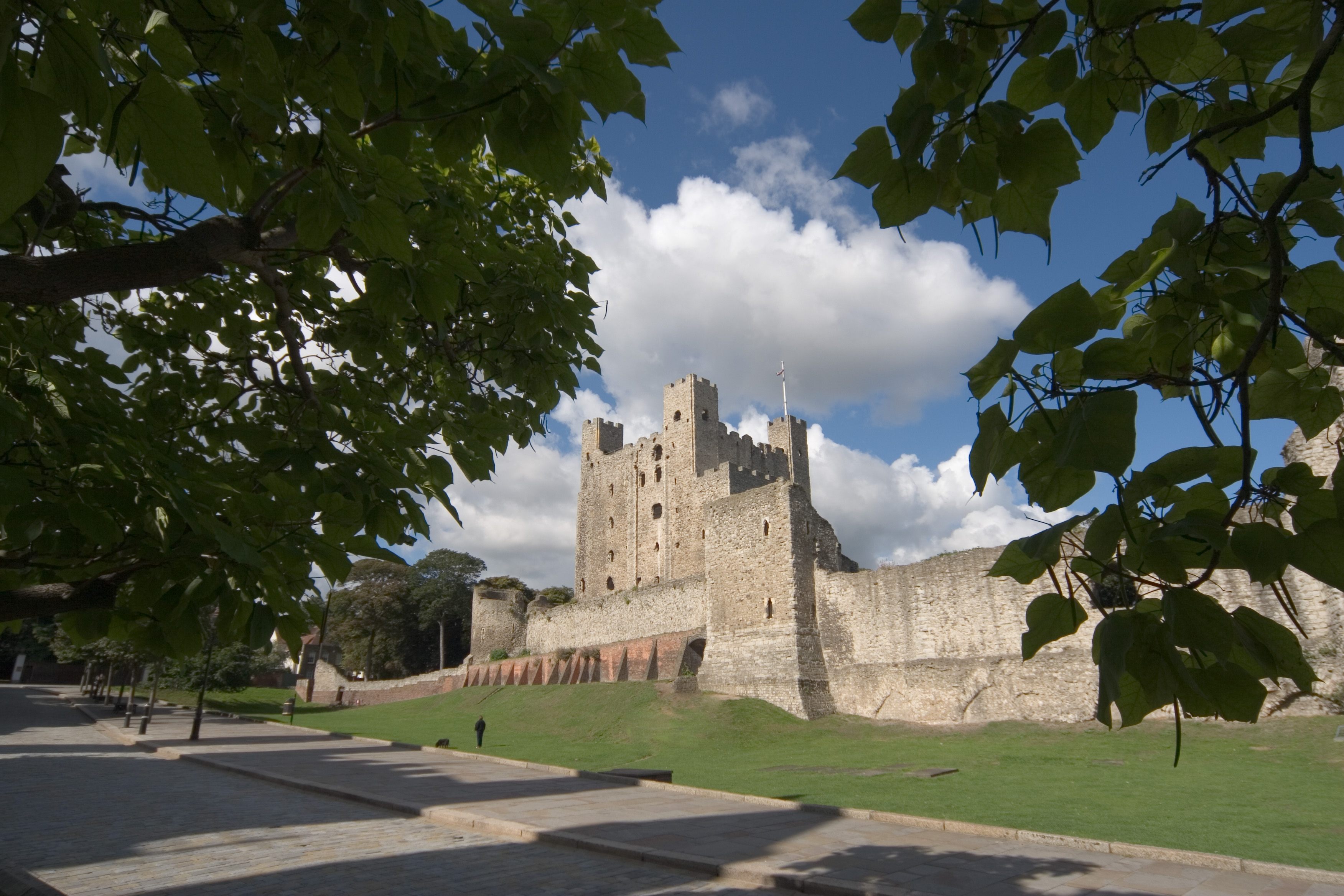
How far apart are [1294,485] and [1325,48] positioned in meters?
0.72

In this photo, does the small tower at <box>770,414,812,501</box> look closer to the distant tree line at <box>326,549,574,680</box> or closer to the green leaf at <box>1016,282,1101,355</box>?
the distant tree line at <box>326,549,574,680</box>

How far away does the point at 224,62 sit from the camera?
2061 millimetres

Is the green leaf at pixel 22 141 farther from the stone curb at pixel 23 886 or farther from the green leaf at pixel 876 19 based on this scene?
the stone curb at pixel 23 886

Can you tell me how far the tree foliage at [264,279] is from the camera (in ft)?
5.29

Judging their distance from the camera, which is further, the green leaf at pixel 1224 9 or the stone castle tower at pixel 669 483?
the stone castle tower at pixel 669 483

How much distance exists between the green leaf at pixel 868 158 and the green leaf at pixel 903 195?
3 centimetres

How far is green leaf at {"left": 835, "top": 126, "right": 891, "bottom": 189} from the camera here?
146 centimetres

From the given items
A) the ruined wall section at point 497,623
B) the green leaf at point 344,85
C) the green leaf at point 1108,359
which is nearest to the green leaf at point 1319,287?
the green leaf at point 1108,359

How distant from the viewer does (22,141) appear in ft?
3.26

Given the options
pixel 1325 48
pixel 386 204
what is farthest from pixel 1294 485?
pixel 386 204

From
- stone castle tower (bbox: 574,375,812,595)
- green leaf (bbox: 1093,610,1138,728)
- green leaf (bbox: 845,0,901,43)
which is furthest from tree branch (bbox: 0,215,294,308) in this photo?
stone castle tower (bbox: 574,375,812,595)

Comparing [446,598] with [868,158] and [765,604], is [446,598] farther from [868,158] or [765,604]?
[868,158]

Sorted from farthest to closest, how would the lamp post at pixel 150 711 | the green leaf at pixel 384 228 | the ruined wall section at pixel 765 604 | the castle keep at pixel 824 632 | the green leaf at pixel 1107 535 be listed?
the ruined wall section at pixel 765 604 → the lamp post at pixel 150 711 → the castle keep at pixel 824 632 → the green leaf at pixel 384 228 → the green leaf at pixel 1107 535

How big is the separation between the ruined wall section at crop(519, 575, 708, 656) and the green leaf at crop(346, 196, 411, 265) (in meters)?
26.1
